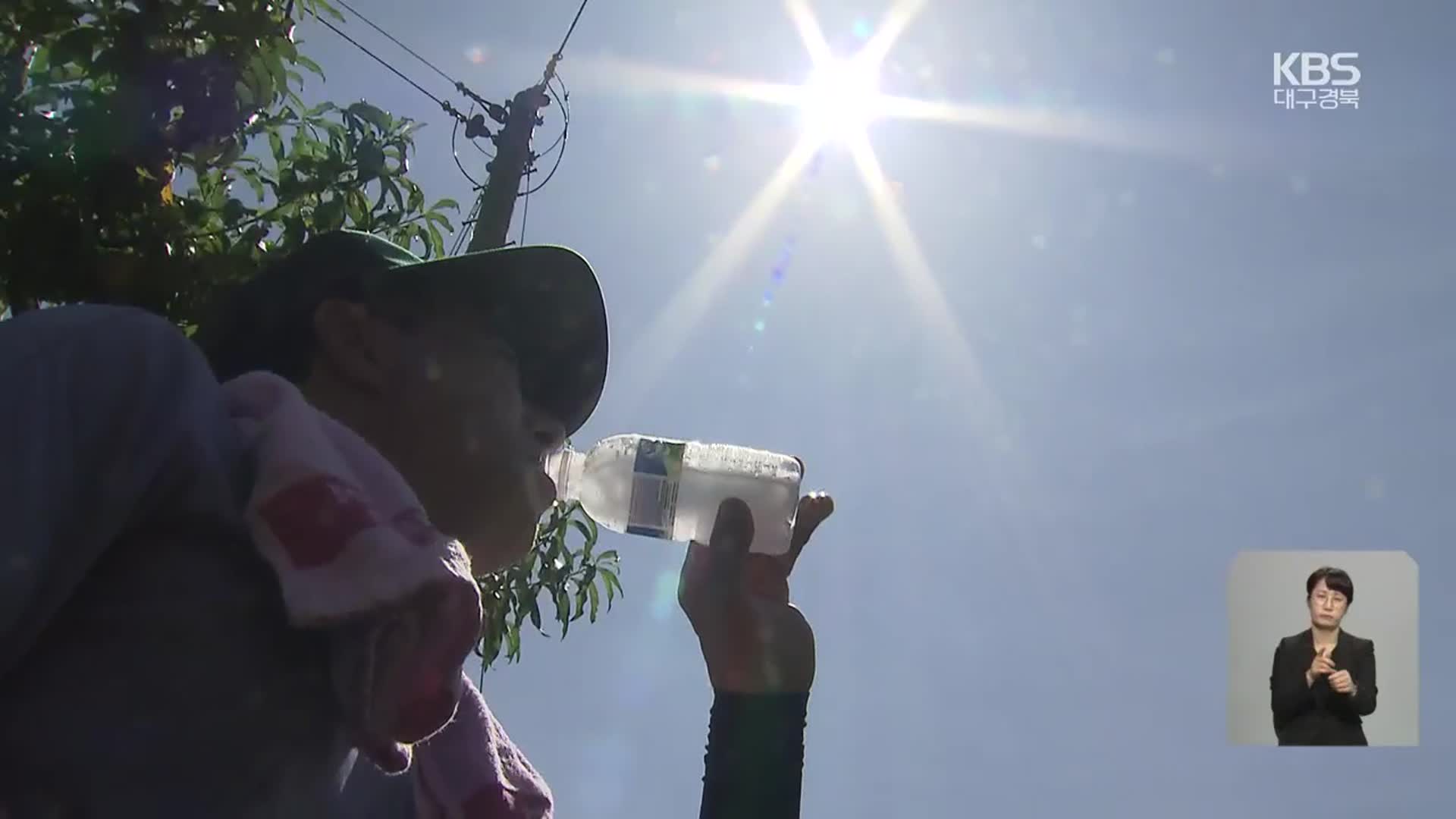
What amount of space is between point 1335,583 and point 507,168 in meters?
3.60

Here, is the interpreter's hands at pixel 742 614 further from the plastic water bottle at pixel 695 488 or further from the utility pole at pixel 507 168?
the utility pole at pixel 507 168

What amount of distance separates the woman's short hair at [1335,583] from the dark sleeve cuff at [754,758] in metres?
3.16

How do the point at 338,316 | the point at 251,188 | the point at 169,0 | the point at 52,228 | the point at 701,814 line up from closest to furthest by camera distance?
the point at 338,316, the point at 701,814, the point at 52,228, the point at 169,0, the point at 251,188

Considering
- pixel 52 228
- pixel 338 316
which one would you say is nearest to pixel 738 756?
pixel 338 316

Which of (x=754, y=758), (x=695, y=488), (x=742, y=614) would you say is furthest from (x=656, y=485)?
(x=754, y=758)

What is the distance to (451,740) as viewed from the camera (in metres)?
1.38

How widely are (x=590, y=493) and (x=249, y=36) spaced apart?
1427 millimetres

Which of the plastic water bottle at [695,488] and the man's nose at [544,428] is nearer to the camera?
the man's nose at [544,428]

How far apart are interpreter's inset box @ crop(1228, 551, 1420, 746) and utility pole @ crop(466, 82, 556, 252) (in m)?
3.02

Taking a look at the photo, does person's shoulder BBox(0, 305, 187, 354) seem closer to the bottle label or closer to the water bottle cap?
the bottle label

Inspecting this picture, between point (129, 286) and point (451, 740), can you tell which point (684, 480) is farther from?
point (451, 740)

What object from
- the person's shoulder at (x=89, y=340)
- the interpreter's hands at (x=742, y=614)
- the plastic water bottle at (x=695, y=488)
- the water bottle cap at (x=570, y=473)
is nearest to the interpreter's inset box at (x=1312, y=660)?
the plastic water bottle at (x=695, y=488)

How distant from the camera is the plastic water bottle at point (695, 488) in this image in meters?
2.90

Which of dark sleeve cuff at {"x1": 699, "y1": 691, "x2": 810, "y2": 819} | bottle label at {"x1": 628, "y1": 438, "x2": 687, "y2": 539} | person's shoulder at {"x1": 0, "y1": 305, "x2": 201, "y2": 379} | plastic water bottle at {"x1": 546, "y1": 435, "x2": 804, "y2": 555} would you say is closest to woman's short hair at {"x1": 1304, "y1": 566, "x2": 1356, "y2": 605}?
plastic water bottle at {"x1": 546, "y1": 435, "x2": 804, "y2": 555}
